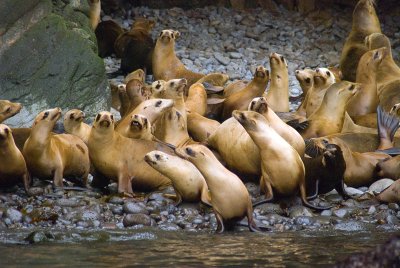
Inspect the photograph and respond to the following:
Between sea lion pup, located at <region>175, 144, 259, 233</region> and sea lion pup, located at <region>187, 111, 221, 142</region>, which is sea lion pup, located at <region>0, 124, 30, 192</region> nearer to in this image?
sea lion pup, located at <region>175, 144, 259, 233</region>

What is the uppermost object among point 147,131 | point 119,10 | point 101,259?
point 119,10

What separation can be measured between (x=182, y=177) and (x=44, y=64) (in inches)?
141

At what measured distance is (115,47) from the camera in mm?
17094

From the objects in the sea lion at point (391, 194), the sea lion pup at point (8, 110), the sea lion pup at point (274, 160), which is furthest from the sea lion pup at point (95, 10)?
the sea lion at point (391, 194)

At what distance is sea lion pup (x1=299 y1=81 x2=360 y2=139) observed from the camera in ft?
38.2

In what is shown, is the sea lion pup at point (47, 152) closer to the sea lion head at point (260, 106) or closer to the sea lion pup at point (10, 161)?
the sea lion pup at point (10, 161)

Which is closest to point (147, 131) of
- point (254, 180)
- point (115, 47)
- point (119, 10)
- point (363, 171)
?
point (254, 180)

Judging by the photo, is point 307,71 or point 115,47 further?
A: point 115,47

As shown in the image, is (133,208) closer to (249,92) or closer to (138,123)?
(138,123)

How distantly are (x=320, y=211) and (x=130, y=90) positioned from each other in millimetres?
3986

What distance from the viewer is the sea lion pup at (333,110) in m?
11.6

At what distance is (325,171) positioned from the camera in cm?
945

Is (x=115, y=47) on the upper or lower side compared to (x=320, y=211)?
upper

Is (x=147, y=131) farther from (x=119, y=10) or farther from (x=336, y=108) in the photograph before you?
(x=119, y=10)
